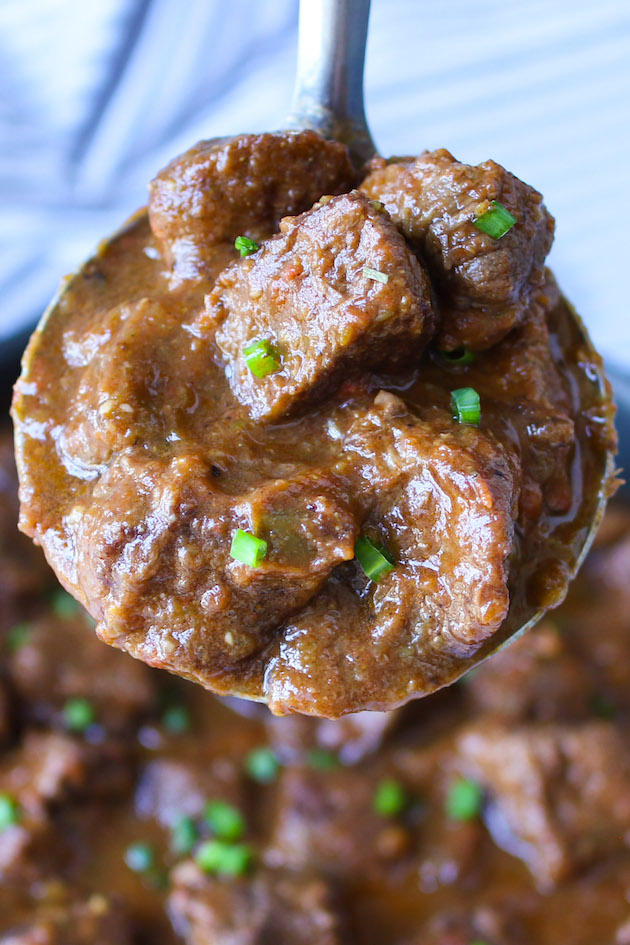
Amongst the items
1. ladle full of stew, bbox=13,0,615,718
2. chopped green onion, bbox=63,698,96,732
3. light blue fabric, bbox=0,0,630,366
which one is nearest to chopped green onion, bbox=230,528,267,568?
ladle full of stew, bbox=13,0,615,718

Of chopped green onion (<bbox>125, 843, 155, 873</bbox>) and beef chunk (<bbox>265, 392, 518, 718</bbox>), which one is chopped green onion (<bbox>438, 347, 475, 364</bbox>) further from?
chopped green onion (<bbox>125, 843, 155, 873</bbox>)

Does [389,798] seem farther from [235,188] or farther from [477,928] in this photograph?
[235,188]

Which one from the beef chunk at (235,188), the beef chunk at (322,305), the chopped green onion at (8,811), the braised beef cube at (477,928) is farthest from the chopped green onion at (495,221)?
the chopped green onion at (8,811)

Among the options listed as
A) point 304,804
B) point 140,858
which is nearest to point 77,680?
point 140,858

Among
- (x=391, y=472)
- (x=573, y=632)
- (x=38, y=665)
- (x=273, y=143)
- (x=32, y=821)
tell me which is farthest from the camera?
(x=573, y=632)

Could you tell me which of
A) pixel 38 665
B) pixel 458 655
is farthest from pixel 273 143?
pixel 38 665

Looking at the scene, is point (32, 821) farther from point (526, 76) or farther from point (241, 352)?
point (526, 76)
